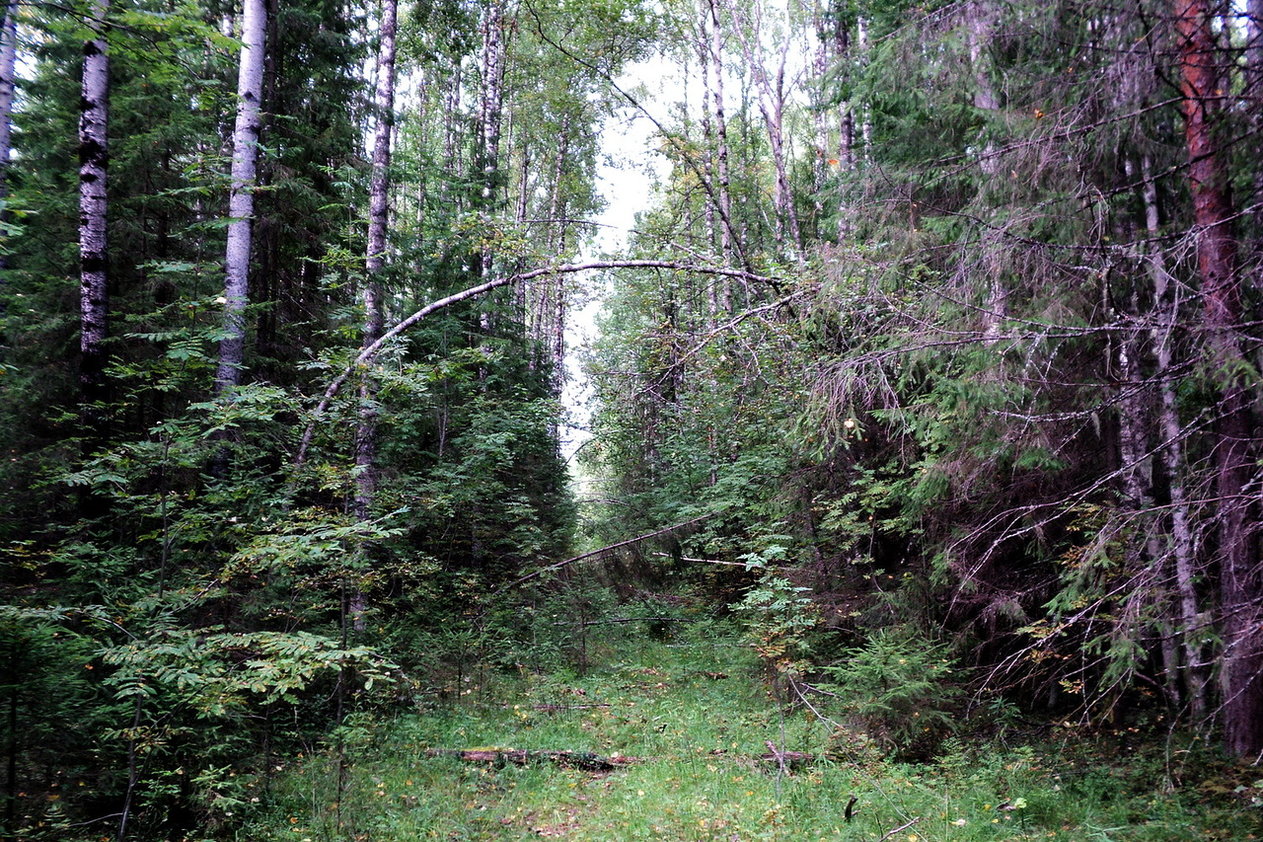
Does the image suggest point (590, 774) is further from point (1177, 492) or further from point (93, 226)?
point (93, 226)

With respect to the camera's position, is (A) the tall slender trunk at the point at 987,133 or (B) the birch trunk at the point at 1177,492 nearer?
(B) the birch trunk at the point at 1177,492

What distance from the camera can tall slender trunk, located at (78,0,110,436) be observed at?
5.94 m

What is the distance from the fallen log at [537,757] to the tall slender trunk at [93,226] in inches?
186

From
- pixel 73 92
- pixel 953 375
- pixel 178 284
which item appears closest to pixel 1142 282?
pixel 953 375

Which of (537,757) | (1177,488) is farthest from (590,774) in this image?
(1177,488)

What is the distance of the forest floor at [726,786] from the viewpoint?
492 centimetres

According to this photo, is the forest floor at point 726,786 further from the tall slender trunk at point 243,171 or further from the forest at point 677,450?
the tall slender trunk at point 243,171

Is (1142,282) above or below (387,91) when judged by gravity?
below

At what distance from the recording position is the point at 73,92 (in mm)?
7801

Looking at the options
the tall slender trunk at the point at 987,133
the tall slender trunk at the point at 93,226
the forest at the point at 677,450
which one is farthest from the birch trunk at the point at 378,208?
the tall slender trunk at the point at 987,133

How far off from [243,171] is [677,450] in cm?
780

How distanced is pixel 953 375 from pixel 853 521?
7.74 feet

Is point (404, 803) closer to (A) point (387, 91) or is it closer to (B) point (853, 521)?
(B) point (853, 521)

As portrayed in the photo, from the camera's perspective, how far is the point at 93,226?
6000 mm
